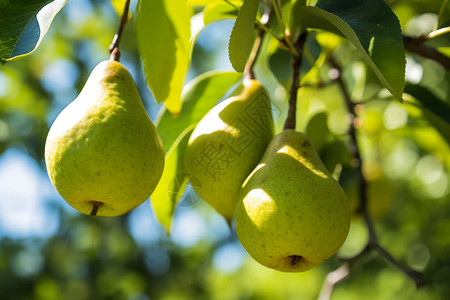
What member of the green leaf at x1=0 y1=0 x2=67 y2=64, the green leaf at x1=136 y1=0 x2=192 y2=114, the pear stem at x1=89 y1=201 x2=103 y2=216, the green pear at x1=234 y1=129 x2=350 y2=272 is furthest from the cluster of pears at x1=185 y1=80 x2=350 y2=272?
the green leaf at x1=0 y1=0 x2=67 y2=64

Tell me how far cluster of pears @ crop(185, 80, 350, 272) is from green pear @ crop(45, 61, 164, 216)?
0.51 ft

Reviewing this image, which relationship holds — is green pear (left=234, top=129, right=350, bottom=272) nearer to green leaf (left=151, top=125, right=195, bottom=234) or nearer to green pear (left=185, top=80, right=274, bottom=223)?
green pear (left=185, top=80, right=274, bottom=223)

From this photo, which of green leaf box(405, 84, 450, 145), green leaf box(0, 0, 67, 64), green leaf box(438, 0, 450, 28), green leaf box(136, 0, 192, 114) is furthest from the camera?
green leaf box(405, 84, 450, 145)

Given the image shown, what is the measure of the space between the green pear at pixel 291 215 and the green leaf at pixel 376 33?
194mm

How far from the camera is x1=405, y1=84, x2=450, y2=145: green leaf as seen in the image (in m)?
1.20

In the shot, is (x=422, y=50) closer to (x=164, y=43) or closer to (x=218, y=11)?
(x=218, y=11)

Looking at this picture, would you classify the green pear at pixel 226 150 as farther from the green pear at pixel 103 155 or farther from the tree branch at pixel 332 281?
the tree branch at pixel 332 281

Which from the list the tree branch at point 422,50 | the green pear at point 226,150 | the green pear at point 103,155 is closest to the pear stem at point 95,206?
the green pear at point 103,155

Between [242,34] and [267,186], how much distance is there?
25cm

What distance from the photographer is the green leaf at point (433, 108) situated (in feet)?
3.93

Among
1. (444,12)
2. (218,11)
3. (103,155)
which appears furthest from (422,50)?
(103,155)

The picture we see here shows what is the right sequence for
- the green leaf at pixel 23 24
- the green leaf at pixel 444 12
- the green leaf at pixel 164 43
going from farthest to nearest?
the green leaf at pixel 444 12 < the green leaf at pixel 164 43 < the green leaf at pixel 23 24

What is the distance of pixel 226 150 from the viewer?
3.14 feet

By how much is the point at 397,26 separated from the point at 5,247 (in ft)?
10.6
